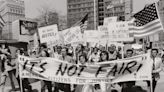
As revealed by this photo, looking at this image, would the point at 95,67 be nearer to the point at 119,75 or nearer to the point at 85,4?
the point at 119,75

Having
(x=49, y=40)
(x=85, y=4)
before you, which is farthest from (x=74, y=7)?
(x=49, y=40)

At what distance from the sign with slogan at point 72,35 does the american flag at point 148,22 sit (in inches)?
191

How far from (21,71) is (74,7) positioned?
513ft

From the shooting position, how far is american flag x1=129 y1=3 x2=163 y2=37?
9.35 meters

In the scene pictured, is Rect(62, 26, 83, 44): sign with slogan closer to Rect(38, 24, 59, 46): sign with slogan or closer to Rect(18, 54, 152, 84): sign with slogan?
Rect(38, 24, 59, 46): sign with slogan

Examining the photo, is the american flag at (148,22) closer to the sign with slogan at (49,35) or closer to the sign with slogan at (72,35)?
the sign with slogan at (49,35)

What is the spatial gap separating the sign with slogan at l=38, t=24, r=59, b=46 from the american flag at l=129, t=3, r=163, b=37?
4299 mm

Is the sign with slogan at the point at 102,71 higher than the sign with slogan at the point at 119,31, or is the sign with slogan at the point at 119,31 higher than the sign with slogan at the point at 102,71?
the sign with slogan at the point at 119,31

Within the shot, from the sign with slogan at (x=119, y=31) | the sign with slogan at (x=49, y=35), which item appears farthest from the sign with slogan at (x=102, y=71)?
the sign with slogan at (x=119, y=31)

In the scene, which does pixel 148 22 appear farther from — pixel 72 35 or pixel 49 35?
pixel 72 35

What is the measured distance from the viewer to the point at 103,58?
8.51 m

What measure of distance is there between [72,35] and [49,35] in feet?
5.29

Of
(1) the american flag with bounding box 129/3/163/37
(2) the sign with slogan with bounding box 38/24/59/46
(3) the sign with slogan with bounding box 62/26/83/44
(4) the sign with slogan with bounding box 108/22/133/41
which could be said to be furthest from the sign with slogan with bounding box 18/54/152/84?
(3) the sign with slogan with bounding box 62/26/83/44

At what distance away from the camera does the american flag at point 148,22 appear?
30.7ft
